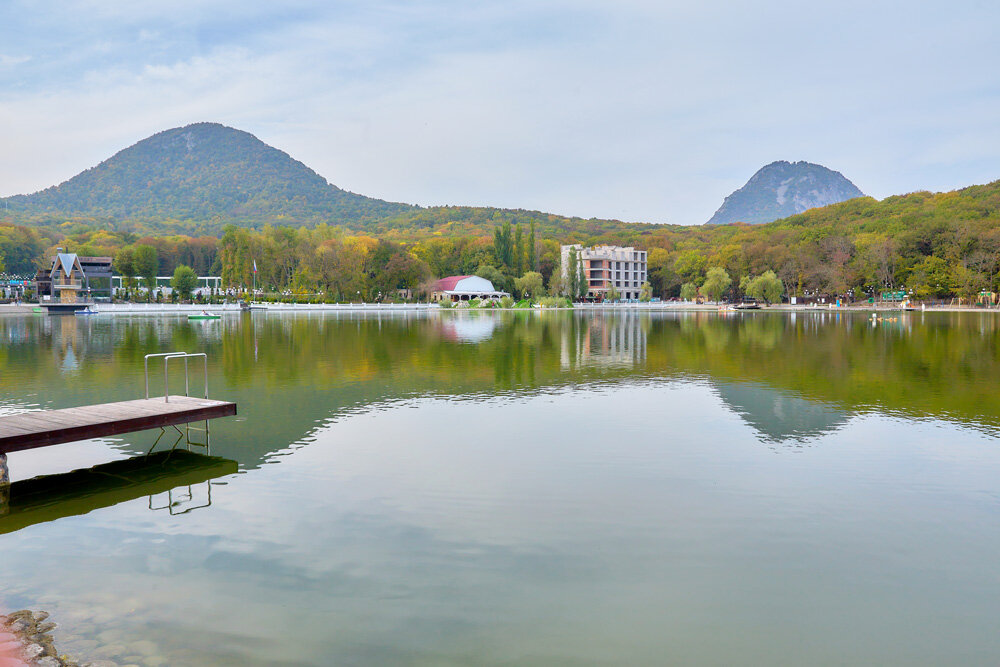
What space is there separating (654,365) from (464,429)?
501 inches

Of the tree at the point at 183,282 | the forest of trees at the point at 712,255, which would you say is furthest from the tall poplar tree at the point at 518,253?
the tree at the point at 183,282

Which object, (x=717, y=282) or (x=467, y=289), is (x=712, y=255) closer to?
(x=717, y=282)

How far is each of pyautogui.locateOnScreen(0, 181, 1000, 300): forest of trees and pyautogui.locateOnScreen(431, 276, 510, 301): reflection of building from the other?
8.58ft

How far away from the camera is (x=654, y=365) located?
2392cm

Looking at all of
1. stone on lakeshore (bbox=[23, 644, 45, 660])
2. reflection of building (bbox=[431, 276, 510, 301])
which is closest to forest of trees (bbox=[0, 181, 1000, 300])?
reflection of building (bbox=[431, 276, 510, 301])

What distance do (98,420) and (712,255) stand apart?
127 m

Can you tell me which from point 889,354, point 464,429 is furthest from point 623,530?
point 889,354

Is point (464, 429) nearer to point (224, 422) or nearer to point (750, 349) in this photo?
point (224, 422)

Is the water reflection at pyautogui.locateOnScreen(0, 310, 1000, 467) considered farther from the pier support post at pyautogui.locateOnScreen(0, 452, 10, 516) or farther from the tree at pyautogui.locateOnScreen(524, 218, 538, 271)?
the tree at pyautogui.locateOnScreen(524, 218, 538, 271)

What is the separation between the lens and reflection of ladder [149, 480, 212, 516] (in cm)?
824

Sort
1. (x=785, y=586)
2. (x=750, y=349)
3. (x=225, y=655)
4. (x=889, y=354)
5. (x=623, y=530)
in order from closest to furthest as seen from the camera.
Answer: (x=225, y=655)
(x=785, y=586)
(x=623, y=530)
(x=889, y=354)
(x=750, y=349)

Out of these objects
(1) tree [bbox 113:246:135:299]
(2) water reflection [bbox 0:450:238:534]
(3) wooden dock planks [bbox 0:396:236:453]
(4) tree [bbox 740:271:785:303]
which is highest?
(1) tree [bbox 113:246:135:299]

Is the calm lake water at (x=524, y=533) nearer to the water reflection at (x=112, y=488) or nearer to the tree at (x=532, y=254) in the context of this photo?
the water reflection at (x=112, y=488)

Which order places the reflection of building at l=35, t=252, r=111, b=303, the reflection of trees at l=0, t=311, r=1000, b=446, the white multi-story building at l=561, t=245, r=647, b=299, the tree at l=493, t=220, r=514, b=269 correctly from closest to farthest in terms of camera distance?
the reflection of trees at l=0, t=311, r=1000, b=446 < the reflection of building at l=35, t=252, r=111, b=303 < the tree at l=493, t=220, r=514, b=269 < the white multi-story building at l=561, t=245, r=647, b=299
